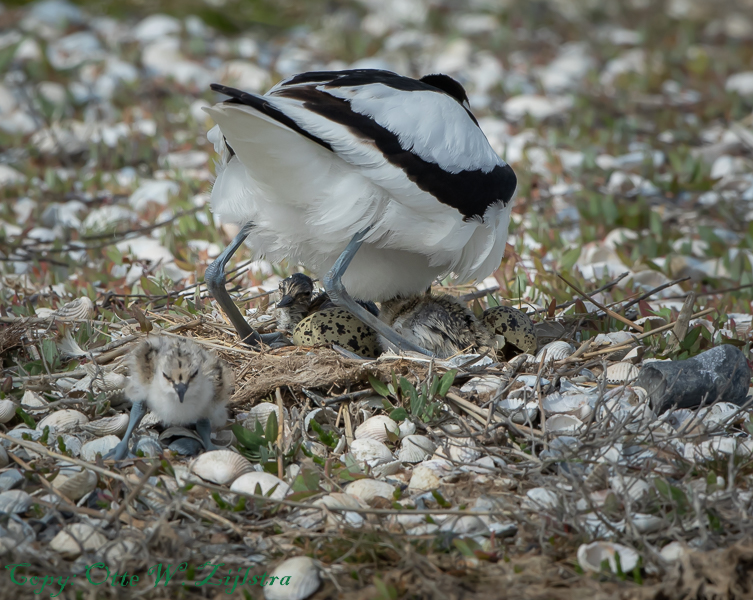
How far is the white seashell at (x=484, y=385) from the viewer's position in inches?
133

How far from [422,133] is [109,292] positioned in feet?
6.34

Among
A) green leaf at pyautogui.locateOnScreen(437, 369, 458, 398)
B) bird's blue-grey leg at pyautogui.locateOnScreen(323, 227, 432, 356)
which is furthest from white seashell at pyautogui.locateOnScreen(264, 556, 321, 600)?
bird's blue-grey leg at pyautogui.locateOnScreen(323, 227, 432, 356)

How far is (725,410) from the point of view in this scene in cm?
329

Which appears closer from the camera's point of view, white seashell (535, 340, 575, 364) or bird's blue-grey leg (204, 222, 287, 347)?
white seashell (535, 340, 575, 364)

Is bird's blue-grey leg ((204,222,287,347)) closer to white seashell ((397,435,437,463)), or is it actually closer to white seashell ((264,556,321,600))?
white seashell ((397,435,437,463))

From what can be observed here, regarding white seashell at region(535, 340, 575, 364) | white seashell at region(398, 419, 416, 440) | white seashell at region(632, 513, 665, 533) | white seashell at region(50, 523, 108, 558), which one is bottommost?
white seashell at region(50, 523, 108, 558)

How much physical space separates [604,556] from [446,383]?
968 mm

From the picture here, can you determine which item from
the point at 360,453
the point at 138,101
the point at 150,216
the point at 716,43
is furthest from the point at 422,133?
the point at 716,43

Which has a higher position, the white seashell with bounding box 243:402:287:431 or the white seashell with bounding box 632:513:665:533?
the white seashell with bounding box 632:513:665:533

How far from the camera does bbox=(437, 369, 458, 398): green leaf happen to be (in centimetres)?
329

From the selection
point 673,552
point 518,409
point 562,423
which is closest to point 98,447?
point 518,409

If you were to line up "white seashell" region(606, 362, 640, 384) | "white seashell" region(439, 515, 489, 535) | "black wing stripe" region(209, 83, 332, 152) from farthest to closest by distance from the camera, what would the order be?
1. "white seashell" region(606, 362, 640, 384)
2. "black wing stripe" region(209, 83, 332, 152)
3. "white seashell" region(439, 515, 489, 535)

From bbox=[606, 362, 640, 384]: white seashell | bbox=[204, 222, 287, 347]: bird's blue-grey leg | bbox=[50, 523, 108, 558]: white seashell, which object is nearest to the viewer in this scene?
bbox=[50, 523, 108, 558]: white seashell

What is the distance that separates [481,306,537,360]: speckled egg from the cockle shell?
6.00ft
